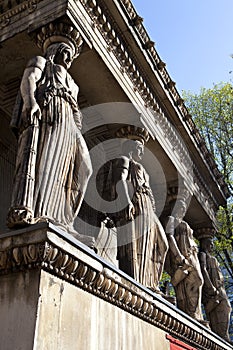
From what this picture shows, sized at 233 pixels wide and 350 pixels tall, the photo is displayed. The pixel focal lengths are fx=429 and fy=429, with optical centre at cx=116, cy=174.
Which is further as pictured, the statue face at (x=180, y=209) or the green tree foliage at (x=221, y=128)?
the green tree foliage at (x=221, y=128)

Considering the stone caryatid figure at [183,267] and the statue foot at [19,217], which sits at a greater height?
the stone caryatid figure at [183,267]

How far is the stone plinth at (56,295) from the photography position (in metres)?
3.08

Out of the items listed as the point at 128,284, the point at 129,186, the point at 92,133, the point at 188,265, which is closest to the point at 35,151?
the point at 128,284

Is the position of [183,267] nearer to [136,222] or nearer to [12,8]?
[136,222]

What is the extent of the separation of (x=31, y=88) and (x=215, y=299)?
23.4ft

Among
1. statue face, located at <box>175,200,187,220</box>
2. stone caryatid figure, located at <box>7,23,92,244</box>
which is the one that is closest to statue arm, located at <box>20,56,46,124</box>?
stone caryatid figure, located at <box>7,23,92,244</box>

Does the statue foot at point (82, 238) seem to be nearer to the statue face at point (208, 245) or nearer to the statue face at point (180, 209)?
the statue face at point (180, 209)

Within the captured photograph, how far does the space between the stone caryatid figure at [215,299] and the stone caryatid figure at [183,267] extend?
1.43 m

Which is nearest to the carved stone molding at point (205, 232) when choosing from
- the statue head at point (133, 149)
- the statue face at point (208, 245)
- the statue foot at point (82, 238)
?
the statue face at point (208, 245)

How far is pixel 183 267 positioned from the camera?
8102 mm

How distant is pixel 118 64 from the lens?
21.9ft

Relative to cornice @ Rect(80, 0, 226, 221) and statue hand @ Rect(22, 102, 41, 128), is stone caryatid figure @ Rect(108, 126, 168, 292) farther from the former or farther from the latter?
statue hand @ Rect(22, 102, 41, 128)

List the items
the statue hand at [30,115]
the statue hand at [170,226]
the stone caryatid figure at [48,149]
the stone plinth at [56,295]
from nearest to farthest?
the stone plinth at [56,295]
the stone caryatid figure at [48,149]
the statue hand at [30,115]
the statue hand at [170,226]

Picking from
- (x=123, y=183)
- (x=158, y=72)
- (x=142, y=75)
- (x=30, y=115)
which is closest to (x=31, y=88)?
(x=30, y=115)
